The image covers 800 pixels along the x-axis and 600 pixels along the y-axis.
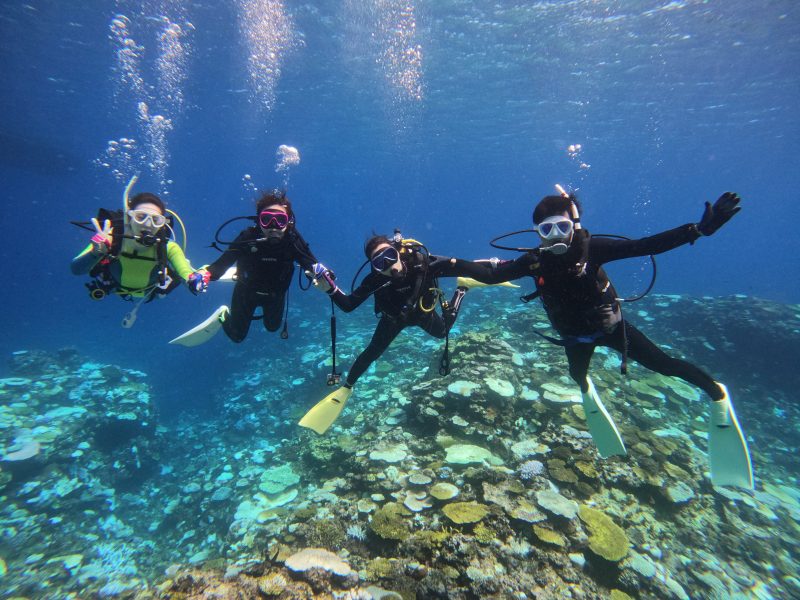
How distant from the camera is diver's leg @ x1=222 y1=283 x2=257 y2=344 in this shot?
7.12 meters

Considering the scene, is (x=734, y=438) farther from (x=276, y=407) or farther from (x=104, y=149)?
(x=104, y=149)

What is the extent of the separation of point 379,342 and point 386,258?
6.66 ft

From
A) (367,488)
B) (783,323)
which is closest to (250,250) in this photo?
(367,488)

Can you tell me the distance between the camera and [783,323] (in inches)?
567

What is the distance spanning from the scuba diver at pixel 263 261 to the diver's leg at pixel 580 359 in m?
4.81

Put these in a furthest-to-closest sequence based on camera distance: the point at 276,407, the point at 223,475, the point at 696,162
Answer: the point at 696,162 < the point at 276,407 < the point at 223,475

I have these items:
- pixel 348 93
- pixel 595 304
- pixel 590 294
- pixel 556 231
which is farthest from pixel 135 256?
pixel 348 93

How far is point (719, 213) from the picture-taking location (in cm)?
392

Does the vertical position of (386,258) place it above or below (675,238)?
above

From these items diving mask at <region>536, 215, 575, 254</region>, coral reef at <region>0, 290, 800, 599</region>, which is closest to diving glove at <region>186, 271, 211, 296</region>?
coral reef at <region>0, 290, 800, 599</region>

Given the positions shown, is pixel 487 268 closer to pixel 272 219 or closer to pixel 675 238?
pixel 675 238

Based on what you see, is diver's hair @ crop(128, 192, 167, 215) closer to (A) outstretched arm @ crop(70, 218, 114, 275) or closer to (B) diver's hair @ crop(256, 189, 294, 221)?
(A) outstretched arm @ crop(70, 218, 114, 275)

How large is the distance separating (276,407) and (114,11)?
2373cm

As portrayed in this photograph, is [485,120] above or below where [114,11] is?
above
